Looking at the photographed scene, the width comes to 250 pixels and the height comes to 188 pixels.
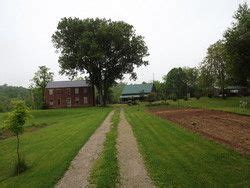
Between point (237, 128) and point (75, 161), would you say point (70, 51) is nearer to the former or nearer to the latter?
point (237, 128)

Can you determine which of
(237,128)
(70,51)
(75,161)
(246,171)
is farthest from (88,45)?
(246,171)

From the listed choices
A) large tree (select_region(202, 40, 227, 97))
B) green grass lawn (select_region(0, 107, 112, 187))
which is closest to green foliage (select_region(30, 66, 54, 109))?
large tree (select_region(202, 40, 227, 97))

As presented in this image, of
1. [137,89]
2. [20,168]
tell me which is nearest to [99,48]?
[137,89]

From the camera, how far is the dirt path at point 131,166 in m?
13.2

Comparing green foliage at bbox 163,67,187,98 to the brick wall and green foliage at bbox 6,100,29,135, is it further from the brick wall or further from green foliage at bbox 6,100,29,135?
green foliage at bbox 6,100,29,135

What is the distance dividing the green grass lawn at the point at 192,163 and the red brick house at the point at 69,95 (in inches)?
2830

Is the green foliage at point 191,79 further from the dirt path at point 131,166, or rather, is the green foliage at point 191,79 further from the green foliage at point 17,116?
the green foliage at point 17,116

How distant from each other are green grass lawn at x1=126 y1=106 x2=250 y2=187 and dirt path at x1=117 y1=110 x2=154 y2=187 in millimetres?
343

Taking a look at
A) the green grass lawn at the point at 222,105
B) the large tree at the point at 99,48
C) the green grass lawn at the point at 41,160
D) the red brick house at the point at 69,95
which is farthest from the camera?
the red brick house at the point at 69,95

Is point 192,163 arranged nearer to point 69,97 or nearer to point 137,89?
point 69,97

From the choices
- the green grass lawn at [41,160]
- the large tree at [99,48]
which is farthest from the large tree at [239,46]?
the green grass lawn at [41,160]

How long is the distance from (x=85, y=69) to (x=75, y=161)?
60219 millimetres

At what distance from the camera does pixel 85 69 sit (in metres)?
77.0

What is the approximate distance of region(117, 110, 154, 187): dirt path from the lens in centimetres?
1324
